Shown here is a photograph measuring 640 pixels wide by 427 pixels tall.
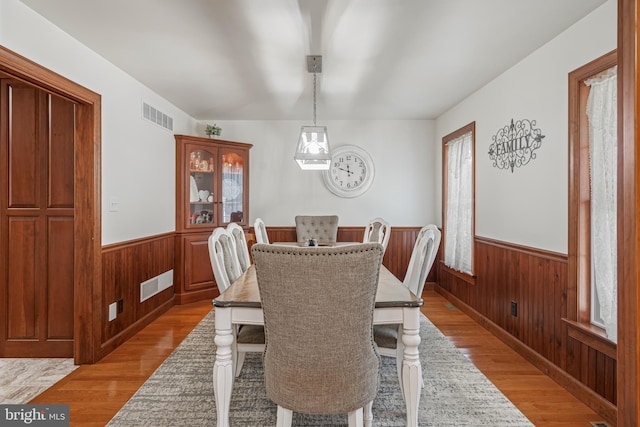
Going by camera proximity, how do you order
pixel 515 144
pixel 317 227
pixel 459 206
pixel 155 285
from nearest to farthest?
pixel 515 144 < pixel 155 285 < pixel 459 206 < pixel 317 227

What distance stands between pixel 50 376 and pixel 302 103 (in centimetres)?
339

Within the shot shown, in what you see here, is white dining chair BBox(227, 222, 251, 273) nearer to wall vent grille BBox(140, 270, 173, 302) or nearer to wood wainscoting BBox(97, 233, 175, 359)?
wood wainscoting BBox(97, 233, 175, 359)

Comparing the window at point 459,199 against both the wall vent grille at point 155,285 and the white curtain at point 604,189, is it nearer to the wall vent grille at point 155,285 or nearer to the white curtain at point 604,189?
the white curtain at point 604,189

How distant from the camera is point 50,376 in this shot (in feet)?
7.64

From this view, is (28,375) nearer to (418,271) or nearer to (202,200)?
(202,200)

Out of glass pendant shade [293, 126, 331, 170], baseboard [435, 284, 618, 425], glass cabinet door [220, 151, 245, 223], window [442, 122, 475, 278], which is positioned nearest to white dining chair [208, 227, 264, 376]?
glass pendant shade [293, 126, 331, 170]

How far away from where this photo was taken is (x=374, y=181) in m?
4.80

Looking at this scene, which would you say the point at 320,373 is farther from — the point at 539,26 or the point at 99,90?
the point at 99,90

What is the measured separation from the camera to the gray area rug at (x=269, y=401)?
185cm

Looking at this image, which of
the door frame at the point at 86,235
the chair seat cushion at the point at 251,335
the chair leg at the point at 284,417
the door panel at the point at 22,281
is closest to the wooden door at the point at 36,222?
the door panel at the point at 22,281

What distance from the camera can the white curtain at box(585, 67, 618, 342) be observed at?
1.90m

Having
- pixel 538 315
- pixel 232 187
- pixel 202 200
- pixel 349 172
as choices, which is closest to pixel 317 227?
pixel 349 172

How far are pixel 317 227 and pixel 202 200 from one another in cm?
156

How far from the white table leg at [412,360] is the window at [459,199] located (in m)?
2.29
